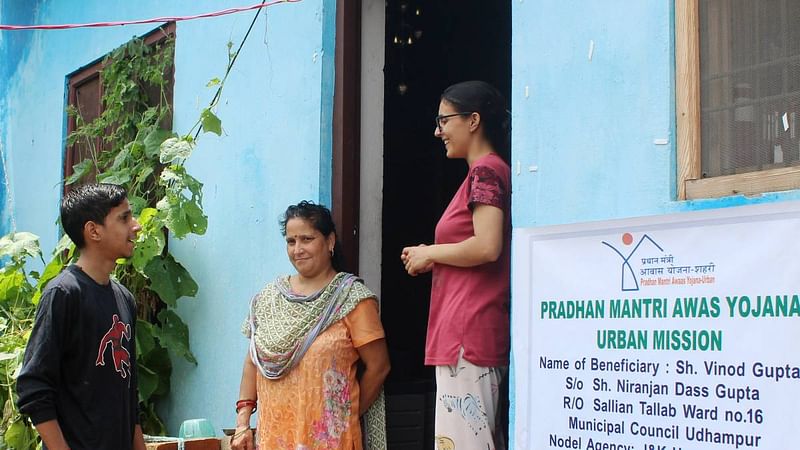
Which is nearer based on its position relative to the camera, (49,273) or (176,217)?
(176,217)

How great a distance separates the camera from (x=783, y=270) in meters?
2.84

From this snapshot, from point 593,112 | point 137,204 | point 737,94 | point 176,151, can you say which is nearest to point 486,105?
point 593,112

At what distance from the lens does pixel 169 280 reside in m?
5.75

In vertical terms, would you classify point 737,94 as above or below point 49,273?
above

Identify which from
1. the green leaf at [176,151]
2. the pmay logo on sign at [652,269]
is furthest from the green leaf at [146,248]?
the pmay logo on sign at [652,269]

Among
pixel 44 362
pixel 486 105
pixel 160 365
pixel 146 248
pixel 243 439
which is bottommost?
pixel 243 439

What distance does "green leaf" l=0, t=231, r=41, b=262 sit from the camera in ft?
21.1

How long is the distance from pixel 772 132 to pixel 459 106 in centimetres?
128

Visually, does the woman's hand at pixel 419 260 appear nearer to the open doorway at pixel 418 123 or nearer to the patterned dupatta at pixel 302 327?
the patterned dupatta at pixel 302 327

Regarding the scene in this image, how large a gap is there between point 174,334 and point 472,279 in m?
2.47

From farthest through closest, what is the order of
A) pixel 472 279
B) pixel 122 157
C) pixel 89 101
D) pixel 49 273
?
pixel 89 101
pixel 122 157
pixel 49 273
pixel 472 279

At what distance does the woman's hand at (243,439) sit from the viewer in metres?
4.60

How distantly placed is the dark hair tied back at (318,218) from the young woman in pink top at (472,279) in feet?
1.81

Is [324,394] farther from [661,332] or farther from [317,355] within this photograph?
[661,332]
